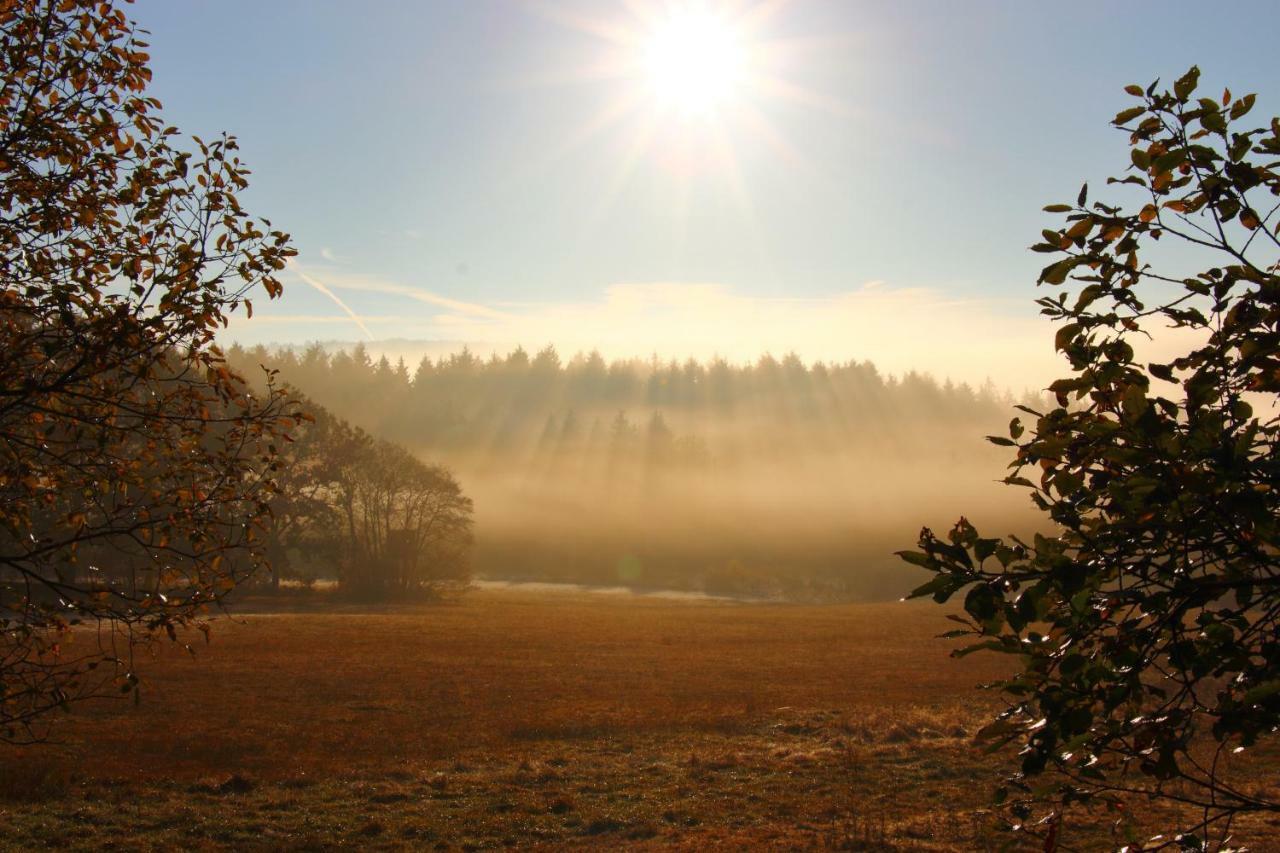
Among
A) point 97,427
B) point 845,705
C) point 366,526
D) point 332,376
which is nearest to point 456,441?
point 332,376

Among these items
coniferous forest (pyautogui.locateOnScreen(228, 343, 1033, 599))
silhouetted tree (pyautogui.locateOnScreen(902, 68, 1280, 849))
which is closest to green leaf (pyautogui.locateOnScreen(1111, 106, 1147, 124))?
silhouetted tree (pyautogui.locateOnScreen(902, 68, 1280, 849))

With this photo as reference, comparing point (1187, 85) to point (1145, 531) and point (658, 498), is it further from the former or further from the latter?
point (658, 498)

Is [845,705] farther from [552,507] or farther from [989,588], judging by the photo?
[552,507]

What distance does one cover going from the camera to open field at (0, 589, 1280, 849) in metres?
14.2

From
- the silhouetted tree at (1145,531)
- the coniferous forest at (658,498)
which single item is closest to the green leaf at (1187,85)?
the silhouetted tree at (1145,531)

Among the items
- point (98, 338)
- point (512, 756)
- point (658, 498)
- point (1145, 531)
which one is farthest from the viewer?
point (658, 498)

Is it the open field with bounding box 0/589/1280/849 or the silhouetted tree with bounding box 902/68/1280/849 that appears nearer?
the silhouetted tree with bounding box 902/68/1280/849

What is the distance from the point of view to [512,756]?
67.3 ft

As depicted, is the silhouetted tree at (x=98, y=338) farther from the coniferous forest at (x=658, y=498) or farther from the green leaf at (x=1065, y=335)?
the coniferous forest at (x=658, y=498)

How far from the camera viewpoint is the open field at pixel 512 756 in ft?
46.5

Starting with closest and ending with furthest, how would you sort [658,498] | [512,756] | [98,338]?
1. [98,338]
2. [512,756]
3. [658,498]

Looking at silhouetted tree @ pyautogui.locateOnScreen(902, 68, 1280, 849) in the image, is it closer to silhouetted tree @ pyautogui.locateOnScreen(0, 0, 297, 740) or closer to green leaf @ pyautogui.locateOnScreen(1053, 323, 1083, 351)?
green leaf @ pyautogui.locateOnScreen(1053, 323, 1083, 351)

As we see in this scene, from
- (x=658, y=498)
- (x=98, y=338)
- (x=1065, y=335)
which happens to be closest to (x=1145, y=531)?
(x=1065, y=335)

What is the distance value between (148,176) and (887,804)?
15.6m
